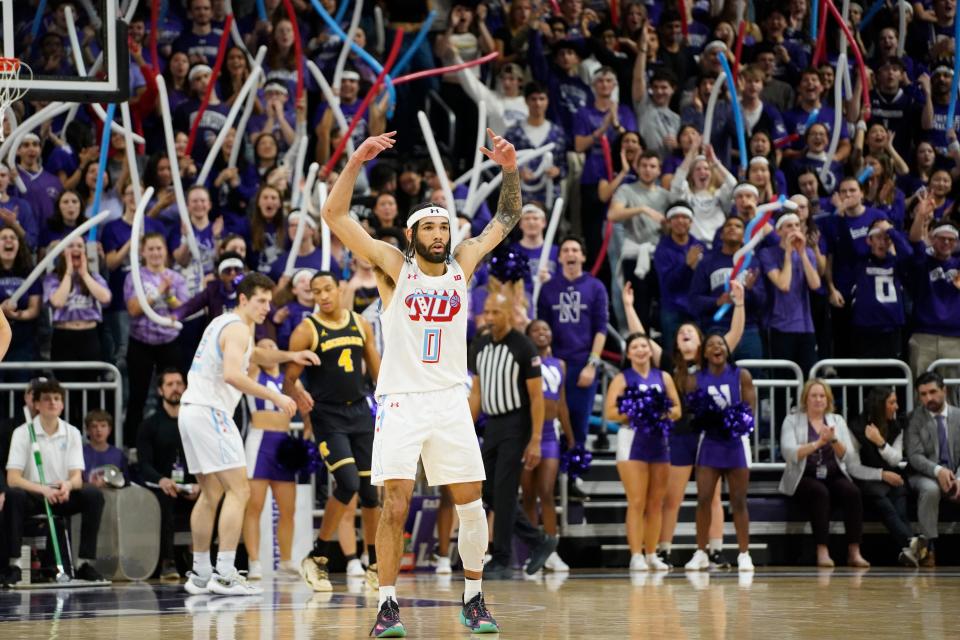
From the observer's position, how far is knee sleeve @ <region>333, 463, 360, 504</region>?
11.9m

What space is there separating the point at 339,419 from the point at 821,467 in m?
5.47

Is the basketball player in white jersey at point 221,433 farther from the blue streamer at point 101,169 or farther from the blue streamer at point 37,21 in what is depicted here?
the blue streamer at point 37,21

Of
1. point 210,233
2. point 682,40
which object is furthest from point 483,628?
point 682,40

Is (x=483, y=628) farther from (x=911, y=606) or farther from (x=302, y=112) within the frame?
(x=302, y=112)

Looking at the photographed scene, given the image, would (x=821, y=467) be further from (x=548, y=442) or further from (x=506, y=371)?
(x=506, y=371)

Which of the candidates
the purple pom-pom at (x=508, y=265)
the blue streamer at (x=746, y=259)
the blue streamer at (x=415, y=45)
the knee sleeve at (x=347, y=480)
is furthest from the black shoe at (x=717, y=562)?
the blue streamer at (x=415, y=45)

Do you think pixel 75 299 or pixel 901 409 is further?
pixel 901 409

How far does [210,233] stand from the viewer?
1514 centimetres

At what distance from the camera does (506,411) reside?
42.5ft

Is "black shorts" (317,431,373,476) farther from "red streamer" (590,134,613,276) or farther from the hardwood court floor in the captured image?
"red streamer" (590,134,613,276)

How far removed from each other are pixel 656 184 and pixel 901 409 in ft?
12.3

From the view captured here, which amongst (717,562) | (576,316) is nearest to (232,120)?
(576,316)

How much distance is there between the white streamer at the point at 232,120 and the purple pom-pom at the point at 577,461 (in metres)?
4.82

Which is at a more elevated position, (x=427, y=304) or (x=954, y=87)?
(x=954, y=87)
